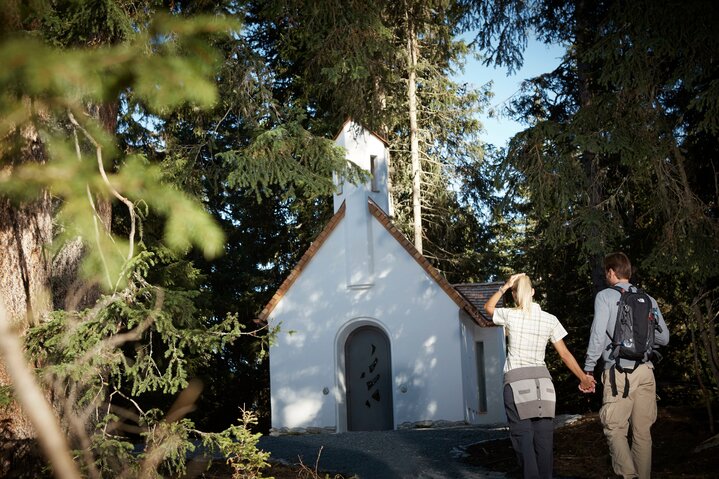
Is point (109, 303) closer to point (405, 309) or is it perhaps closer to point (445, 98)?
point (405, 309)

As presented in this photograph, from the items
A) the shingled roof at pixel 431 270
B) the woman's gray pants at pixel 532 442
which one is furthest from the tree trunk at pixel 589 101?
the woman's gray pants at pixel 532 442

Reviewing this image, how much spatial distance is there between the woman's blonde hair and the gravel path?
3297mm

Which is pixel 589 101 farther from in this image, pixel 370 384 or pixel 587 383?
pixel 587 383

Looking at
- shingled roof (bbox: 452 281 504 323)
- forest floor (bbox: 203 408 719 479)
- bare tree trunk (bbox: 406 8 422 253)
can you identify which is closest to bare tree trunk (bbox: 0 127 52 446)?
forest floor (bbox: 203 408 719 479)

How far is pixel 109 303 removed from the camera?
6.92 meters

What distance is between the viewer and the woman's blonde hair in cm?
651

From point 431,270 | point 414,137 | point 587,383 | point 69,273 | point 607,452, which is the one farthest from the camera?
point 414,137

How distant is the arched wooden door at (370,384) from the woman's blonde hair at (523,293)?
45.4 feet

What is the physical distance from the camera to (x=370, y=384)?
20.3 meters

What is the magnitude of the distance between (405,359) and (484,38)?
8102 mm

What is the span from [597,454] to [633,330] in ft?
15.9

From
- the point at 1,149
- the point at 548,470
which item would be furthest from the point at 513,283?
the point at 1,149

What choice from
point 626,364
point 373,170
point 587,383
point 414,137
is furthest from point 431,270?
point 587,383

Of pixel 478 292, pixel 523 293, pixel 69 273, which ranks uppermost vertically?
pixel 478 292
